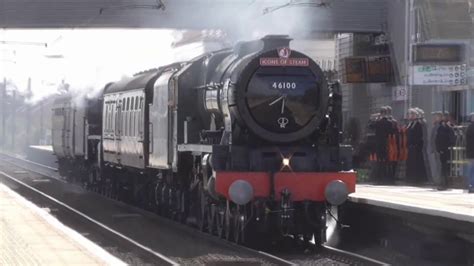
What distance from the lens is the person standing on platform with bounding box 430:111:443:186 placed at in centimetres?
1815

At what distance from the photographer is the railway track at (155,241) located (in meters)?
12.4

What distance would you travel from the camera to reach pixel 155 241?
584 inches

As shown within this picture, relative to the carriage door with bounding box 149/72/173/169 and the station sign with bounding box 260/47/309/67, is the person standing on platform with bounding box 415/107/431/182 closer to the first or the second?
the carriage door with bounding box 149/72/173/169

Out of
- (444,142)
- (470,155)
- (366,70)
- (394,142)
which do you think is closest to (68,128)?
(366,70)

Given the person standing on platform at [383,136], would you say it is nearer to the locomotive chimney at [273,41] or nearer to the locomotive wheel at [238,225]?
the locomotive chimney at [273,41]

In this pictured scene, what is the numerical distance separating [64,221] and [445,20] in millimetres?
13969

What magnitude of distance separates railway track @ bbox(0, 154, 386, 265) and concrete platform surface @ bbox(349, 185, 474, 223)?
95cm

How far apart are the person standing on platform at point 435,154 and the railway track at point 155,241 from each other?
5287 millimetres

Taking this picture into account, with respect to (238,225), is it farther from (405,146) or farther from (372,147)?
(372,147)

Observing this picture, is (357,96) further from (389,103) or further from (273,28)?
(273,28)

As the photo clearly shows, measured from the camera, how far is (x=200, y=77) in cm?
1530

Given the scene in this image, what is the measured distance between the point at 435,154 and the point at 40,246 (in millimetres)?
12133

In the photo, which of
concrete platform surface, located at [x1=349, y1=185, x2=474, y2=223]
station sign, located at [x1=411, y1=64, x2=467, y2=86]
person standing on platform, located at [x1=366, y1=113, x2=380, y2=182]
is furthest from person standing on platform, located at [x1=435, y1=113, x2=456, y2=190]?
station sign, located at [x1=411, y1=64, x2=467, y2=86]

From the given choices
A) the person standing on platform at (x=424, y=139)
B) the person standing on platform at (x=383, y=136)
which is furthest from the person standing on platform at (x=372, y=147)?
the person standing on platform at (x=424, y=139)
